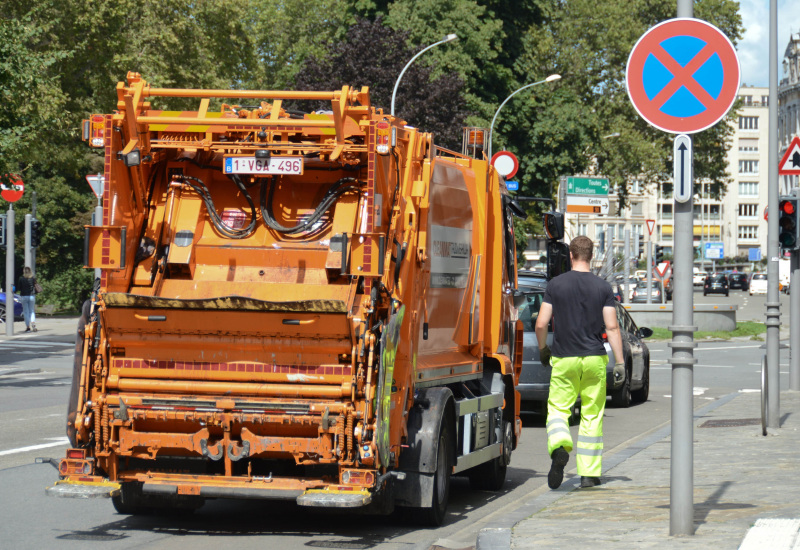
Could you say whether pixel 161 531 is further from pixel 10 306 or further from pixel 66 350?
pixel 10 306

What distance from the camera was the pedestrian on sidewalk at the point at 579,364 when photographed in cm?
952

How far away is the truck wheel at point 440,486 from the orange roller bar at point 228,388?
1070mm

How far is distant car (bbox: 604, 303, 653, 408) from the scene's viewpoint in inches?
731

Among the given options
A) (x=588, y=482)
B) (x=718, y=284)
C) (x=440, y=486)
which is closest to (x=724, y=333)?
(x=588, y=482)

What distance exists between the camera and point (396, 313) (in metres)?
7.78

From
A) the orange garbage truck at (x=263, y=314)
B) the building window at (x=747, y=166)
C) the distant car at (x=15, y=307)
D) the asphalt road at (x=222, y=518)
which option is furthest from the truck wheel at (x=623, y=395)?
the building window at (x=747, y=166)

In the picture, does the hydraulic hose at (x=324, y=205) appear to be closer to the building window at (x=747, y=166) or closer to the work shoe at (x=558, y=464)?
the work shoe at (x=558, y=464)

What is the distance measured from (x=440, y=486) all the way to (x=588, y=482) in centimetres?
165

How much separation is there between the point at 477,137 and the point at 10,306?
27.0 meters

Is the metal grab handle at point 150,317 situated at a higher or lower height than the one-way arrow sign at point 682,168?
lower

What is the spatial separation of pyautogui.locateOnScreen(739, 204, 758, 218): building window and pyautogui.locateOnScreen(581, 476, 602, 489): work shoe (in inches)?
6862

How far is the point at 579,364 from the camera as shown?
952 centimetres

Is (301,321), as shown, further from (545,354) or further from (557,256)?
(557,256)

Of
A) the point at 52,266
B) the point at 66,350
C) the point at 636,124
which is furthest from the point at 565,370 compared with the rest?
the point at 636,124
